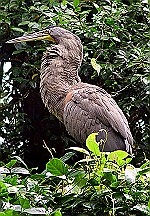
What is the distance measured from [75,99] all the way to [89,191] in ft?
3.31

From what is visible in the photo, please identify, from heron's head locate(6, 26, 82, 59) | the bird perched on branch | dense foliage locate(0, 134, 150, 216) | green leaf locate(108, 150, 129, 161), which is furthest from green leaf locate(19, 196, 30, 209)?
heron's head locate(6, 26, 82, 59)

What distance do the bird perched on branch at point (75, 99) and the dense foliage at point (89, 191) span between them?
2.76ft

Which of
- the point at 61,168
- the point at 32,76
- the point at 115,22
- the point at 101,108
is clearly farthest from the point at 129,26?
the point at 61,168

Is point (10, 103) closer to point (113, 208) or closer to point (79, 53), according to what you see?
point (79, 53)

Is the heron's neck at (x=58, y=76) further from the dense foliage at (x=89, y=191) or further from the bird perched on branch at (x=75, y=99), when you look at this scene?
the dense foliage at (x=89, y=191)

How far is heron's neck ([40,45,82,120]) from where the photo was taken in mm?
1963

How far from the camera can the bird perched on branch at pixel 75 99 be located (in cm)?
183

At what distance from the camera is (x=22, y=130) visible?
115 inches

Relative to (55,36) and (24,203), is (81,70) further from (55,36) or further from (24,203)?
(24,203)

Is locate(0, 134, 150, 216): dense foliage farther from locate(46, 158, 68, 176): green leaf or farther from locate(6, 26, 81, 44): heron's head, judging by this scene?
locate(6, 26, 81, 44): heron's head

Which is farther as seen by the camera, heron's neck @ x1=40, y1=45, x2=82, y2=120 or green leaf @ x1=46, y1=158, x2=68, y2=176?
heron's neck @ x1=40, y1=45, x2=82, y2=120

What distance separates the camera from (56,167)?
0.86 meters

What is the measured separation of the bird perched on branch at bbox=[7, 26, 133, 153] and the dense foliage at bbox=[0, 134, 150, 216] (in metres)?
0.84

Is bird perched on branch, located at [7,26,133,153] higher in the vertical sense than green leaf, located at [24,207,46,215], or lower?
lower
